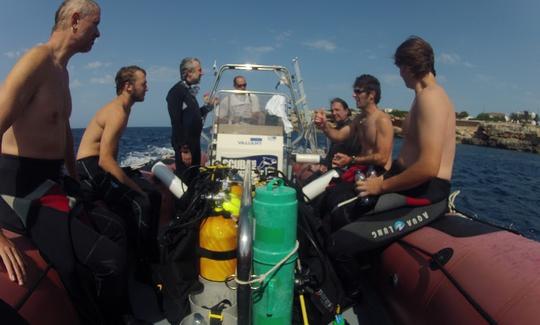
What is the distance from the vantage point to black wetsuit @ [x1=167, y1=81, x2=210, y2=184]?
4.83m

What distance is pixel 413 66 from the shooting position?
254 centimetres

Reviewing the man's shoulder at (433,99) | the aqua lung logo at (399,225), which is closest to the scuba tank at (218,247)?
the aqua lung logo at (399,225)

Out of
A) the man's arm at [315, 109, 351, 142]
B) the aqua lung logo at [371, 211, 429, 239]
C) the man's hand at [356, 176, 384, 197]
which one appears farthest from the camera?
the man's arm at [315, 109, 351, 142]

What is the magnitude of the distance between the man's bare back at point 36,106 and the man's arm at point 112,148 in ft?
3.49

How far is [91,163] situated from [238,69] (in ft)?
9.19

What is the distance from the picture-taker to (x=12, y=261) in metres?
1.61

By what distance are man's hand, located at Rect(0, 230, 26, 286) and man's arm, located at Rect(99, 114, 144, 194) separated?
1.66 metres

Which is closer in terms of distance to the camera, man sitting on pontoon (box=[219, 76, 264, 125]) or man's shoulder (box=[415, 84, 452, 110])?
man's shoulder (box=[415, 84, 452, 110])

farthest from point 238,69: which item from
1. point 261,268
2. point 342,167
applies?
point 261,268

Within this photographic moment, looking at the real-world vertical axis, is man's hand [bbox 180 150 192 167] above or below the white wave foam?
above

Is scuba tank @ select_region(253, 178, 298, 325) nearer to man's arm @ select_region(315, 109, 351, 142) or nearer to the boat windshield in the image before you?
the boat windshield

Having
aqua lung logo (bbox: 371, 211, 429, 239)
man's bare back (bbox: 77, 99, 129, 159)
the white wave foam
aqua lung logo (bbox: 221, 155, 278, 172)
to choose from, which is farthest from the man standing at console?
aqua lung logo (bbox: 371, 211, 429, 239)

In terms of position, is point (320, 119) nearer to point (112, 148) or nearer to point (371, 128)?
point (371, 128)

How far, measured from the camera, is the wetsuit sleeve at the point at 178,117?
190 inches
